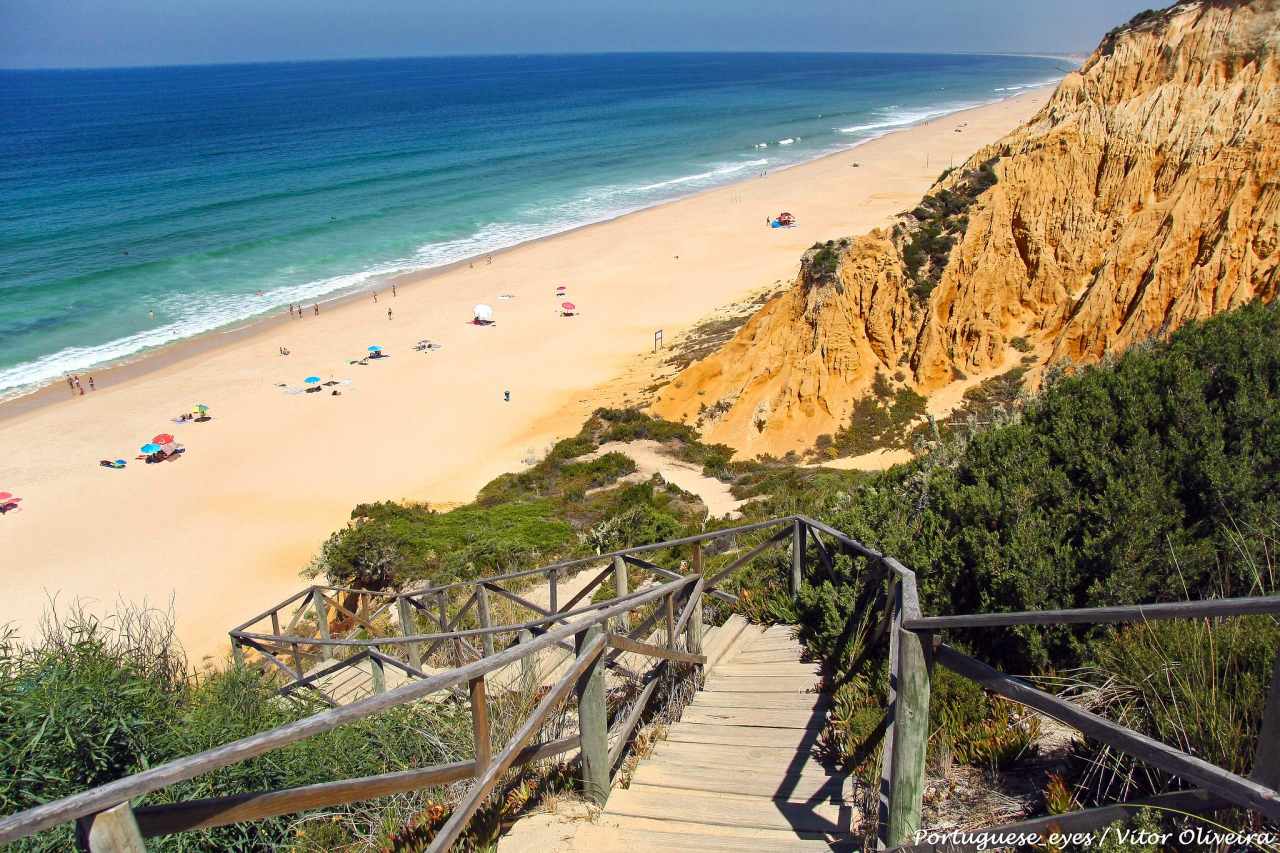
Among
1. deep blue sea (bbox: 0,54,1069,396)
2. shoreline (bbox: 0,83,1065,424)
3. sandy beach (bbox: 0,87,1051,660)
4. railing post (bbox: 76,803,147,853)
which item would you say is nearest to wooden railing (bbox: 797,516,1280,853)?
railing post (bbox: 76,803,147,853)

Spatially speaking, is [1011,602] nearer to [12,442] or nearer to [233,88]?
[12,442]

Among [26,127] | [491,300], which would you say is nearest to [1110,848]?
[491,300]

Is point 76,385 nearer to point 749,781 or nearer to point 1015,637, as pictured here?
point 749,781

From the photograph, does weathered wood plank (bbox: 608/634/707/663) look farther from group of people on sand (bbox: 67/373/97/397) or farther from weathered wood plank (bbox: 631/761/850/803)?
group of people on sand (bbox: 67/373/97/397)

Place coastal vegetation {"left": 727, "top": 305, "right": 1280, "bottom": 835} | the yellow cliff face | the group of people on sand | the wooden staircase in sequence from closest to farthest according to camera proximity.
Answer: coastal vegetation {"left": 727, "top": 305, "right": 1280, "bottom": 835} < the wooden staircase < the yellow cliff face < the group of people on sand

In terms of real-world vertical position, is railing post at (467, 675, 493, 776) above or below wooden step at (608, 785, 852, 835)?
above

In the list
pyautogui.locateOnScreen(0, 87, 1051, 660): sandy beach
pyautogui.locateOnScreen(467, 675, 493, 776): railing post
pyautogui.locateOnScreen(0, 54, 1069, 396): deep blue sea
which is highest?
pyautogui.locateOnScreen(0, 54, 1069, 396): deep blue sea

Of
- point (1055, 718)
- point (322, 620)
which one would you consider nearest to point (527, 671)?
point (1055, 718)

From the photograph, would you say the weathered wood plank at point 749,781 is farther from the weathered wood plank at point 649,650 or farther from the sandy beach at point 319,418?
the sandy beach at point 319,418
